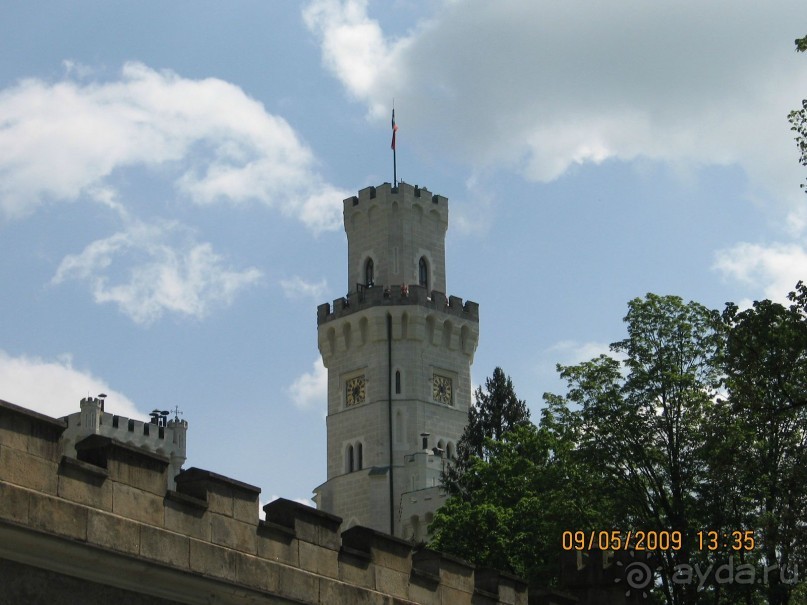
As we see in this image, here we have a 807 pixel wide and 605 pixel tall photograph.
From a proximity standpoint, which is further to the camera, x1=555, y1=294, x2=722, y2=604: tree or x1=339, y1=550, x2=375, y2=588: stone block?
x1=555, y1=294, x2=722, y2=604: tree

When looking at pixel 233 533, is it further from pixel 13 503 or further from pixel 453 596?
pixel 453 596

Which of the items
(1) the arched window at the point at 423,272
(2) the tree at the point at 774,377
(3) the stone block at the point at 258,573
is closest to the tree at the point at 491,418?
(1) the arched window at the point at 423,272

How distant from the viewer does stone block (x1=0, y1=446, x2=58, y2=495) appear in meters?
11.0

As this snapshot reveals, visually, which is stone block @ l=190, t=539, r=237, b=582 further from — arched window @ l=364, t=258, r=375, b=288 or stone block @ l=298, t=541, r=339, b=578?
arched window @ l=364, t=258, r=375, b=288

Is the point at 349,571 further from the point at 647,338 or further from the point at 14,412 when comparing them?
the point at 647,338

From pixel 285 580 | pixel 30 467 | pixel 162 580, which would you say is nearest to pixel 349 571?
pixel 285 580

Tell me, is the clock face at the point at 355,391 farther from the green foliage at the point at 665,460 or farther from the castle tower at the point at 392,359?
the green foliage at the point at 665,460

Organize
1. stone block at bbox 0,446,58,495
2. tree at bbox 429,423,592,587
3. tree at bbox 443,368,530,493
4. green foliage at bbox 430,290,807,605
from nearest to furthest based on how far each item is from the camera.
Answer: stone block at bbox 0,446,58,495
green foliage at bbox 430,290,807,605
tree at bbox 429,423,592,587
tree at bbox 443,368,530,493

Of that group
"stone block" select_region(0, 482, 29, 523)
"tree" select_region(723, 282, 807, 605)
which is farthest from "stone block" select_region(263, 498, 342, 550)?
"tree" select_region(723, 282, 807, 605)

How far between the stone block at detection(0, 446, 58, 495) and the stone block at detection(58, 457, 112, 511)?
3.5 inches

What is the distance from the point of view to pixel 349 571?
1458 cm

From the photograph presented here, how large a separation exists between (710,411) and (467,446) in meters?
37.8

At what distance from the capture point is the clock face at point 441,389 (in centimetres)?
9207

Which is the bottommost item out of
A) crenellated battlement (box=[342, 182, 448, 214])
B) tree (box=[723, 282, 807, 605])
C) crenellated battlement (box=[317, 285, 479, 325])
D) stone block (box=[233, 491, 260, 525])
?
stone block (box=[233, 491, 260, 525])
